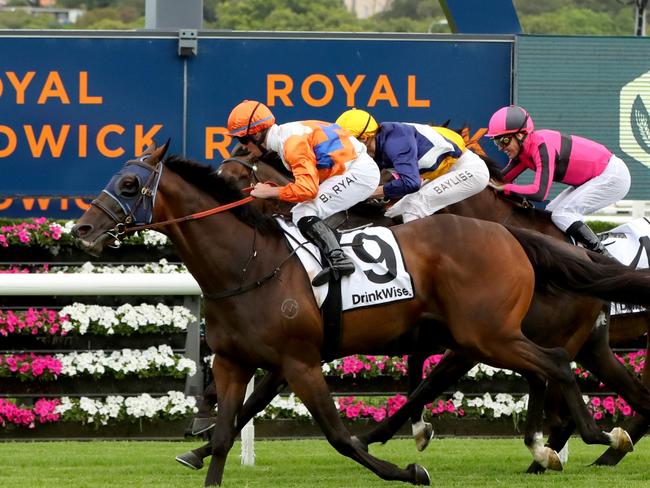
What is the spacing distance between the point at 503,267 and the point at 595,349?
0.94 metres

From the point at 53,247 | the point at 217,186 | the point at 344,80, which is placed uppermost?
the point at 344,80

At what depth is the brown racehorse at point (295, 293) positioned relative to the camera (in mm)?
5477

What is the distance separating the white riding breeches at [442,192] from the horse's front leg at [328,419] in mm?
1378

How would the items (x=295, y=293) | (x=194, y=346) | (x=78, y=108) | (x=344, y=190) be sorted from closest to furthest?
(x=295, y=293) → (x=344, y=190) → (x=194, y=346) → (x=78, y=108)

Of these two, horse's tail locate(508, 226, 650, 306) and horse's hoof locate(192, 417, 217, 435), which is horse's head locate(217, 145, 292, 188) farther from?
horse's tail locate(508, 226, 650, 306)

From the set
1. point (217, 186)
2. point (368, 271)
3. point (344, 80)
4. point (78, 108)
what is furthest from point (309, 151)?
point (78, 108)

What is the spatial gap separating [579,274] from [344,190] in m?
1.15

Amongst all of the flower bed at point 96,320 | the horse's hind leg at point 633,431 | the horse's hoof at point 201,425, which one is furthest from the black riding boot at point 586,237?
the flower bed at point 96,320

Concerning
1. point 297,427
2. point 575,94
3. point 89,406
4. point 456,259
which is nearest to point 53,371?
point 89,406

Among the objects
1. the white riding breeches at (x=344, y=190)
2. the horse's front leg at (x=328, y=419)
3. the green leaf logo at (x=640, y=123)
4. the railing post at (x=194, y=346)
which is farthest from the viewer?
the green leaf logo at (x=640, y=123)

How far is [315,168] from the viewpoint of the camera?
5.79 metres

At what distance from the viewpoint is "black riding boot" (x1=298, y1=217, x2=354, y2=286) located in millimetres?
5590

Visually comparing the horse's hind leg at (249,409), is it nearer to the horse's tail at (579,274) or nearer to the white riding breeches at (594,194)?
the horse's tail at (579,274)

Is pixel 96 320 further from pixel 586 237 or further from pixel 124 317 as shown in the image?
pixel 586 237
